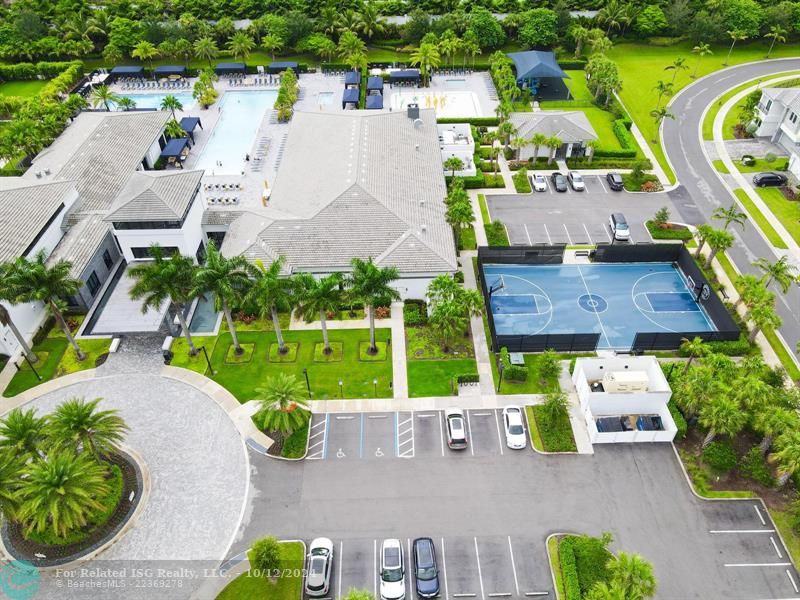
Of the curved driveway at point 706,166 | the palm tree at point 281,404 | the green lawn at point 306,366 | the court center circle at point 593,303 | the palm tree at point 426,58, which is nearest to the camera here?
the palm tree at point 281,404

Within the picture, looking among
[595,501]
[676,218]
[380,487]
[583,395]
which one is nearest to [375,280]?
[380,487]

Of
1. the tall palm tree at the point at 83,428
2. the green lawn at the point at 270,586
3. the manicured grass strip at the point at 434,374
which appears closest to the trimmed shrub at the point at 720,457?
the manicured grass strip at the point at 434,374

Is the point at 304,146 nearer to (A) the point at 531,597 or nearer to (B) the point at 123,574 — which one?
Result: (B) the point at 123,574

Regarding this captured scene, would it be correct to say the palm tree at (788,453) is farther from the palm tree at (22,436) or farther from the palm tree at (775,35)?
the palm tree at (775,35)

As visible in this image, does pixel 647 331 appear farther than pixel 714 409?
Yes

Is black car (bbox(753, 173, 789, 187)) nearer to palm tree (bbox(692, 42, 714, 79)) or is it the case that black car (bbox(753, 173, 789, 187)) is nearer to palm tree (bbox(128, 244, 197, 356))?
palm tree (bbox(692, 42, 714, 79))

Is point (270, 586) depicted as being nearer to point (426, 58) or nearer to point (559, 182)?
point (559, 182)

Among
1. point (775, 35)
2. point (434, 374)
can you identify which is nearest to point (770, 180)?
point (775, 35)
